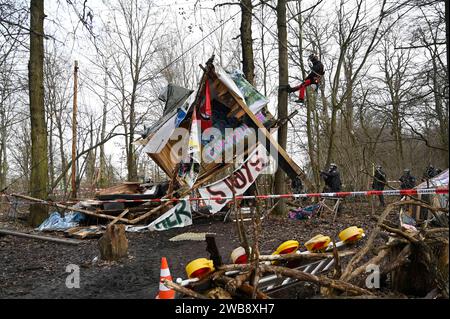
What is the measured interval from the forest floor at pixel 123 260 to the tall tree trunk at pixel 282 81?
0.97 meters

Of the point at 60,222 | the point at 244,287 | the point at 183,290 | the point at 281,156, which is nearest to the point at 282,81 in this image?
the point at 281,156

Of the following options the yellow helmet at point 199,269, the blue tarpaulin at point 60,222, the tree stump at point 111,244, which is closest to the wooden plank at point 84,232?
the blue tarpaulin at point 60,222

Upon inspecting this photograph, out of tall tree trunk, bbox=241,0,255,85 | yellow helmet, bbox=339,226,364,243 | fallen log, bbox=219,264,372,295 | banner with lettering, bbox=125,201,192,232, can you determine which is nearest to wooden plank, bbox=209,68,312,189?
tall tree trunk, bbox=241,0,255,85

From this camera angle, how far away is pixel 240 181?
10.6 meters

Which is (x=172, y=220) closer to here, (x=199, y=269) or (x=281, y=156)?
(x=281, y=156)

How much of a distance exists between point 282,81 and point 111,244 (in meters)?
7.06

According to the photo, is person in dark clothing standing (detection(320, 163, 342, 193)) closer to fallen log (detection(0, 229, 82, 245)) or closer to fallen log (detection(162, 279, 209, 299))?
fallen log (detection(0, 229, 82, 245))

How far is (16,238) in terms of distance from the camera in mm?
8930

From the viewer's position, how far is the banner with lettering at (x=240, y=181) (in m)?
10.3

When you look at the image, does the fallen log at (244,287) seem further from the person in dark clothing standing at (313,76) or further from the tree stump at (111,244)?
the person in dark clothing standing at (313,76)

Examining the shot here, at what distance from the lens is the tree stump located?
20.9 ft

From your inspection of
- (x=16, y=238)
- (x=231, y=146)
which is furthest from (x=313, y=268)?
(x=16, y=238)

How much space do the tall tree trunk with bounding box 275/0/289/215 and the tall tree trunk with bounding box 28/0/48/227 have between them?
732 cm

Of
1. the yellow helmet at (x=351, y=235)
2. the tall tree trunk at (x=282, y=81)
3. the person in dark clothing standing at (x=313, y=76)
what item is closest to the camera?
the yellow helmet at (x=351, y=235)
